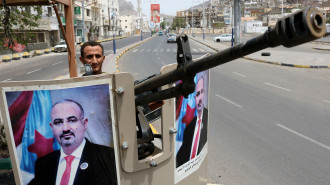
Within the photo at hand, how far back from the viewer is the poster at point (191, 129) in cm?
245

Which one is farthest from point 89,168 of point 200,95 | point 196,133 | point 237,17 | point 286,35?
point 237,17

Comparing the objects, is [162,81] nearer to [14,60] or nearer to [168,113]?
[168,113]

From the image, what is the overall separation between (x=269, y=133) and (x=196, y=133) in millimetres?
4663

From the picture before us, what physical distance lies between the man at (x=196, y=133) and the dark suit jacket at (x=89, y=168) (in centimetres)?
65

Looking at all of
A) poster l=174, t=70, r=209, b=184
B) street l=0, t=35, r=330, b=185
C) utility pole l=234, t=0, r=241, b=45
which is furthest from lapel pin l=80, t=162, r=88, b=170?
utility pole l=234, t=0, r=241, b=45

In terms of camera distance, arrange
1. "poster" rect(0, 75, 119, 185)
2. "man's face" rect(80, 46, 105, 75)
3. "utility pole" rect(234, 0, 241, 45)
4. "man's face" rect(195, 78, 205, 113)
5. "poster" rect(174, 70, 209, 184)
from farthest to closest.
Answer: "utility pole" rect(234, 0, 241, 45), "man's face" rect(80, 46, 105, 75), "man's face" rect(195, 78, 205, 113), "poster" rect(174, 70, 209, 184), "poster" rect(0, 75, 119, 185)

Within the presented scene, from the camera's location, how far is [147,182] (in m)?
2.27

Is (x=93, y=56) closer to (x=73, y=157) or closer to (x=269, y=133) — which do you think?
(x=73, y=157)

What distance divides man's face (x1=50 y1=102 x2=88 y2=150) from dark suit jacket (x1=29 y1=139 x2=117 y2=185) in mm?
81

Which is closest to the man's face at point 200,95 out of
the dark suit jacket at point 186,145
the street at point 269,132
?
the dark suit jacket at point 186,145

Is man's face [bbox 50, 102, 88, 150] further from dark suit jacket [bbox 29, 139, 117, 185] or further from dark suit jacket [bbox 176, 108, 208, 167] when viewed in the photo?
dark suit jacket [bbox 176, 108, 208, 167]

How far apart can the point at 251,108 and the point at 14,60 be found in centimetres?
2333

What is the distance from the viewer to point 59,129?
6.09 ft

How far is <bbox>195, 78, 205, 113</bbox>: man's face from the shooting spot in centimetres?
258
